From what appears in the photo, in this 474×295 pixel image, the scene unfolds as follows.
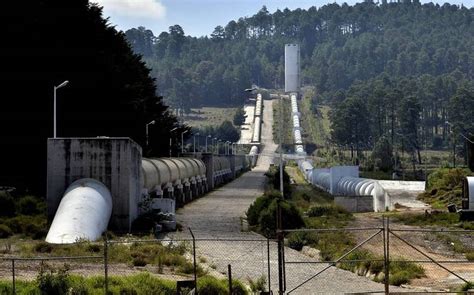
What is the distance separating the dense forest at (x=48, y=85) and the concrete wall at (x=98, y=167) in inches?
600

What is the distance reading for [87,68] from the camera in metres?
63.8

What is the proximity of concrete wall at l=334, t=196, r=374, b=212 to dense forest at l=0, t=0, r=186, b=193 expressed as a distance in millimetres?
19082

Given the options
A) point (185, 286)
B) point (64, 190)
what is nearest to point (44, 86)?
point (64, 190)

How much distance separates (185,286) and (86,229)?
42.9 feet

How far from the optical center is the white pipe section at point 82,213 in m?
33.2

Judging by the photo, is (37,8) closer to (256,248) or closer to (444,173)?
(256,248)

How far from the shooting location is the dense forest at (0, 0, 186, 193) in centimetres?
5756

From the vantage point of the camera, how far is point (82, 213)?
115 ft

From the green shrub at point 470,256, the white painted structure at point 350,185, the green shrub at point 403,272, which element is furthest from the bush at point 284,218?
the white painted structure at point 350,185

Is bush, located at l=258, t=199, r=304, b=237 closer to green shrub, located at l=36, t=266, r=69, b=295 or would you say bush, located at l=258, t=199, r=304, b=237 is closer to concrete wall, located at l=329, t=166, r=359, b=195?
green shrub, located at l=36, t=266, r=69, b=295

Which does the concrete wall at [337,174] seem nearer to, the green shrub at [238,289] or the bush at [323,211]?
the bush at [323,211]

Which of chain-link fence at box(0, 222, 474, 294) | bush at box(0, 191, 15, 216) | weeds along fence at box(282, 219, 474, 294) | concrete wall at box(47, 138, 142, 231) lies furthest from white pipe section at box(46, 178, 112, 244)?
weeds along fence at box(282, 219, 474, 294)

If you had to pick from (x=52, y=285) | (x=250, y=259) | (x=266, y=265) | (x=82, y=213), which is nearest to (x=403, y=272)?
(x=266, y=265)

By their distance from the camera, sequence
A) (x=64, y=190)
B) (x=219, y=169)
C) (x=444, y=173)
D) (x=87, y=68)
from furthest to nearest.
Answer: (x=219, y=169), (x=444, y=173), (x=87, y=68), (x=64, y=190)
